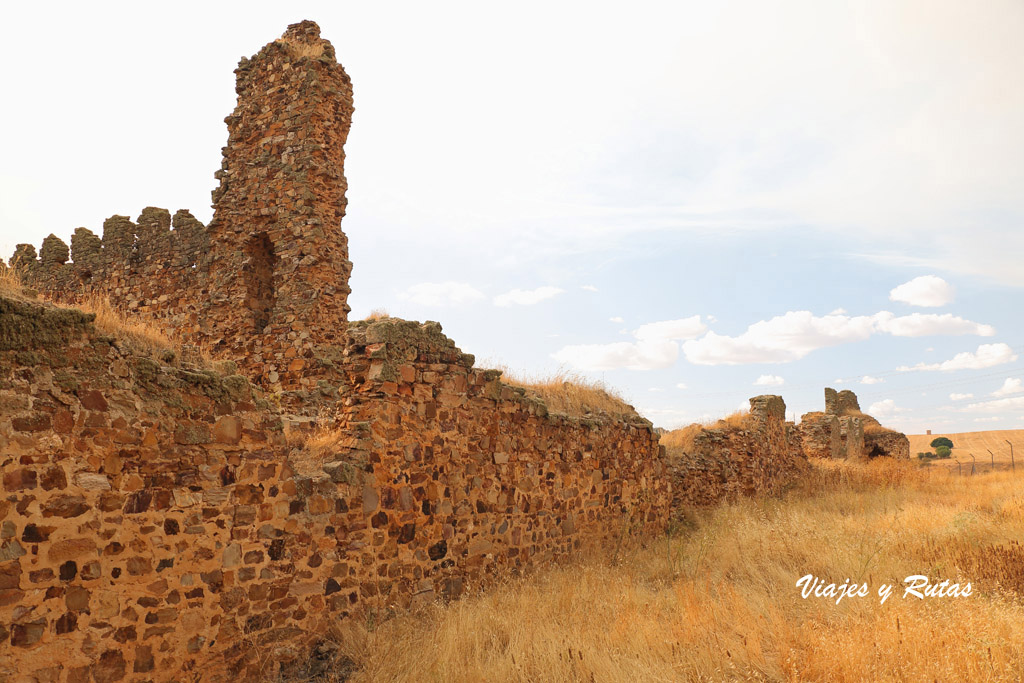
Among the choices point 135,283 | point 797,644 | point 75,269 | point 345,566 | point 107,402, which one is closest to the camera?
point 107,402

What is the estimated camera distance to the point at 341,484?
5895mm

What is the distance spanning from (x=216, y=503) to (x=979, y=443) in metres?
66.2

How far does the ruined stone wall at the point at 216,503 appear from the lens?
13.1ft

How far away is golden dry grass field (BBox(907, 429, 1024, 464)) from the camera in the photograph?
46.2m

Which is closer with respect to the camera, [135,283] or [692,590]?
[692,590]

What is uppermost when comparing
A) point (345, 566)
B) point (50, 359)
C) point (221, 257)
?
point (221, 257)

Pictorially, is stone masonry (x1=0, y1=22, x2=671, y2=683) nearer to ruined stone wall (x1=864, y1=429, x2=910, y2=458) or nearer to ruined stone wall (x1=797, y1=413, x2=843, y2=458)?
ruined stone wall (x1=797, y1=413, x2=843, y2=458)

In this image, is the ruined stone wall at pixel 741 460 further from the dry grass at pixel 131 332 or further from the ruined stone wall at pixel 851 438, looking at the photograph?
the dry grass at pixel 131 332

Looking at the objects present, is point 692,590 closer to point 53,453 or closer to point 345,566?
point 345,566

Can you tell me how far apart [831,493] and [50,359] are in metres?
15.7

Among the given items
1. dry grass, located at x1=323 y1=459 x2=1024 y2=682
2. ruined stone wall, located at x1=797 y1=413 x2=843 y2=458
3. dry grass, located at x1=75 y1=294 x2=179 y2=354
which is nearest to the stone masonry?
dry grass, located at x1=75 y1=294 x2=179 y2=354

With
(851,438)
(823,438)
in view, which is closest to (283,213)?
(823,438)

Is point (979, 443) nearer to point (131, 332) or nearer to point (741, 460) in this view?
point (741, 460)

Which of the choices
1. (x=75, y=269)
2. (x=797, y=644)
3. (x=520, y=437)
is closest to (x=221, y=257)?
(x=75, y=269)
